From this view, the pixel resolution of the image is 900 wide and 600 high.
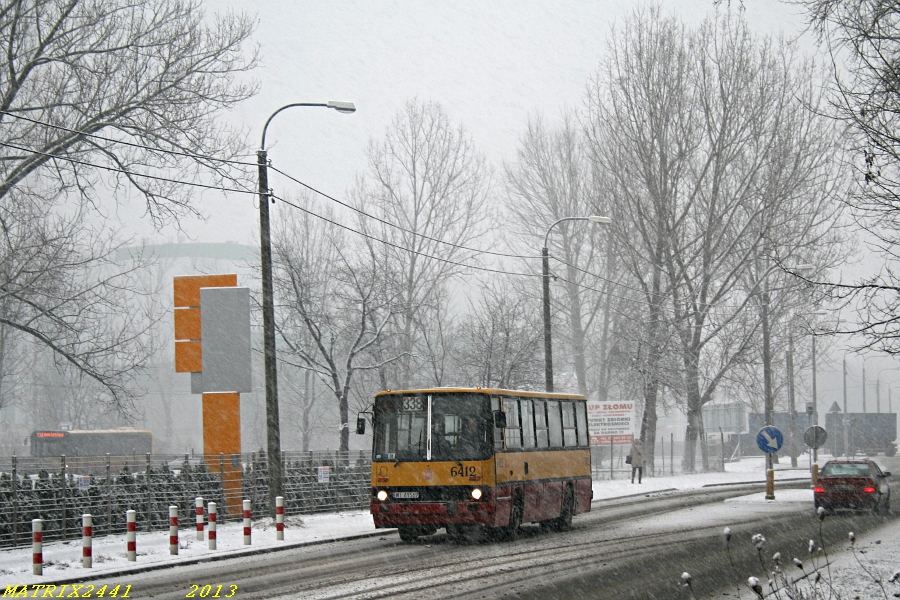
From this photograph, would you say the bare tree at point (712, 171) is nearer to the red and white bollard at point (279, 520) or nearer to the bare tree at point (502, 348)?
the bare tree at point (502, 348)

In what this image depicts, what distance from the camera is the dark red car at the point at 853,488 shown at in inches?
919

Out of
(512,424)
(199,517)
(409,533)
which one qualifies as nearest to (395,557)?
(409,533)

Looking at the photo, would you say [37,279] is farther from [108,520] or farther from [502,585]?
[502,585]

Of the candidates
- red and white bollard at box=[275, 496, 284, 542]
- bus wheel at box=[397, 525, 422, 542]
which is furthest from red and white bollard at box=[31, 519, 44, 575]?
bus wheel at box=[397, 525, 422, 542]

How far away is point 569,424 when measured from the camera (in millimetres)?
22656

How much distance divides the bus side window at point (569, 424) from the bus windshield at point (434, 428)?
4317mm

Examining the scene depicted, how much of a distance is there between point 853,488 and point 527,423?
343 inches

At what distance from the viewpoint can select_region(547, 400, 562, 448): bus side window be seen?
70.5 ft

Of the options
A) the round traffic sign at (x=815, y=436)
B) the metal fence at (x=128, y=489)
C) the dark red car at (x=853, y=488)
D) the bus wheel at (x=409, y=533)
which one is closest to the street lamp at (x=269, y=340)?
the metal fence at (x=128, y=489)

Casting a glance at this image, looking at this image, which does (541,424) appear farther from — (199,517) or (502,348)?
(502,348)

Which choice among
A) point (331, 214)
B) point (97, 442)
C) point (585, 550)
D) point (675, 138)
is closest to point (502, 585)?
point (585, 550)

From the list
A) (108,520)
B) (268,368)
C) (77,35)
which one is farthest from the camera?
(77,35)

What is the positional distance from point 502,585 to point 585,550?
4576mm

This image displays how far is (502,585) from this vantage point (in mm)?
11984
